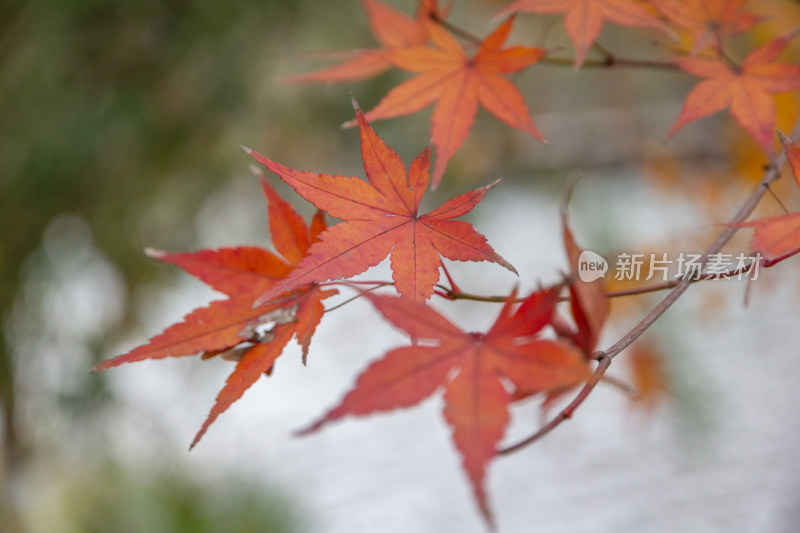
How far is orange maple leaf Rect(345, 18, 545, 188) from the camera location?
410 mm

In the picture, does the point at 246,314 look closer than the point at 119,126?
Yes

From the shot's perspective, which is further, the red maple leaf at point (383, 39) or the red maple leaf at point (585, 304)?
the red maple leaf at point (383, 39)

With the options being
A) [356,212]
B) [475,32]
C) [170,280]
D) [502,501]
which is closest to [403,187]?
[356,212]

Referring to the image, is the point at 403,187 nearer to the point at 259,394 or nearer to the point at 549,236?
the point at 259,394

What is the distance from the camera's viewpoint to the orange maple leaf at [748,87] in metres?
0.41

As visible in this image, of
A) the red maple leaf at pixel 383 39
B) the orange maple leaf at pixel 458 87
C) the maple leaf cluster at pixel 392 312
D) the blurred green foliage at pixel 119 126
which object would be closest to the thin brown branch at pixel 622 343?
the maple leaf cluster at pixel 392 312

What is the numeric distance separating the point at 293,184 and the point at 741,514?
1823 millimetres

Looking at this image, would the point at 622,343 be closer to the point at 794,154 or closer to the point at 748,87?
the point at 794,154

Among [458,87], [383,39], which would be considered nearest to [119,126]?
[383,39]

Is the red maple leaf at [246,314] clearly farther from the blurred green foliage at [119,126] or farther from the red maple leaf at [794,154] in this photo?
the blurred green foliage at [119,126]

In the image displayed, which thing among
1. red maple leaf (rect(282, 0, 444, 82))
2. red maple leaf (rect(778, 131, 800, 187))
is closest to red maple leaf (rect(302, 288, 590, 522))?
red maple leaf (rect(778, 131, 800, 187))

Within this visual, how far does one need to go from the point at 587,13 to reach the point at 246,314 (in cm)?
28

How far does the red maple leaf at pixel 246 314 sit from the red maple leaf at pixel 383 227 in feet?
0.06

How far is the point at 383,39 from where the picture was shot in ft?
1.91
